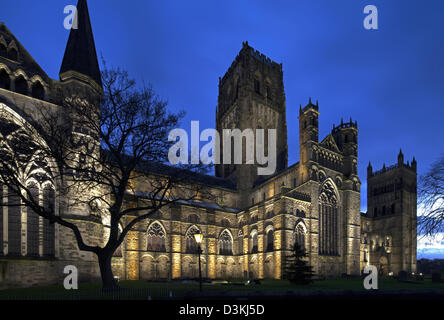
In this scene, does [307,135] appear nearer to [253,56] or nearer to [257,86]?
[257,86]

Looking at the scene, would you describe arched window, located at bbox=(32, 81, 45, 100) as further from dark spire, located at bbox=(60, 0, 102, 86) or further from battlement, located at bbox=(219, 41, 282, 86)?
battlement, located at bbox=(219, 41, 282, 86)

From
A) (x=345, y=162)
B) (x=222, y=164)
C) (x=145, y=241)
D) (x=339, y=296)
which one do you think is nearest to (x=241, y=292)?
(x=339, y=296)

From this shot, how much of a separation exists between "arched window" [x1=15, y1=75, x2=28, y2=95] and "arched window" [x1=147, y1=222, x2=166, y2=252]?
20.7m

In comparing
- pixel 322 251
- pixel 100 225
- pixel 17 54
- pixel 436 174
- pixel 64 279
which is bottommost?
pixel 322 251

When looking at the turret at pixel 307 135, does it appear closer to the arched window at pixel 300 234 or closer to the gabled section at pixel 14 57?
the arched window at pixel 300 234

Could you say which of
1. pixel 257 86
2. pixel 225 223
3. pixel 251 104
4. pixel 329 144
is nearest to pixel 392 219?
pixel 329 144

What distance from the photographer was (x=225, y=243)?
43438mm

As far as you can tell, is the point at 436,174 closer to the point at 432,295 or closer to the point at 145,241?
the point at 432,295

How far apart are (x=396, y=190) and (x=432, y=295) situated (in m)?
49.7

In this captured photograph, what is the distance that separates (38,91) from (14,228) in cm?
1183

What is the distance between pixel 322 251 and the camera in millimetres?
40031

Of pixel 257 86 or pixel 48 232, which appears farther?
pixel 257 86

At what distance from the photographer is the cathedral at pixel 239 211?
73.8 ft

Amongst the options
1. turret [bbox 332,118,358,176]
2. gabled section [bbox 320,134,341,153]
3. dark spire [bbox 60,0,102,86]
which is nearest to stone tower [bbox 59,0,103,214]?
dark spire [bbox 60,0,102,86]
